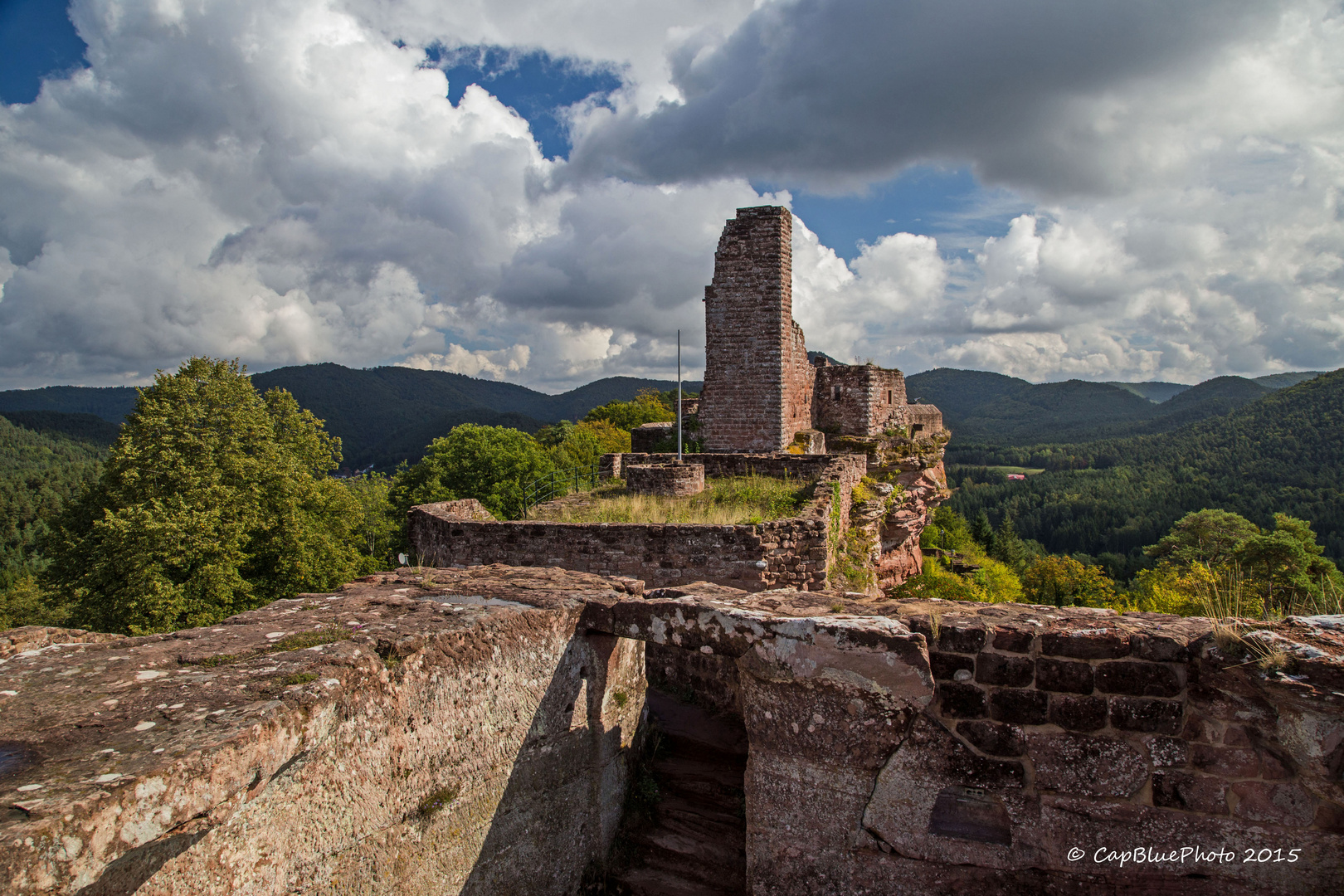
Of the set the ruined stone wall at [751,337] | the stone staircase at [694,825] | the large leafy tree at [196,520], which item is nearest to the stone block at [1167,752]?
the stone staircase at [694,825]

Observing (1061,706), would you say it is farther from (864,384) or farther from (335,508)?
(335,508)

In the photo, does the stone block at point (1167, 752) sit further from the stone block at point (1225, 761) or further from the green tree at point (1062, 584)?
the green tree at point (1062, 584)

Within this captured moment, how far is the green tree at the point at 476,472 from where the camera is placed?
32.0m

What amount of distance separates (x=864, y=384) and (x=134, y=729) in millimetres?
20622

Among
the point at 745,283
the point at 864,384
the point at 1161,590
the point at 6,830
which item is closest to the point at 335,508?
the point at 745,283

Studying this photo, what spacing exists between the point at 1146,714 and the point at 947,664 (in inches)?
34.0

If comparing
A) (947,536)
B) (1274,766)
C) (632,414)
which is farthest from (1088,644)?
(632,414)

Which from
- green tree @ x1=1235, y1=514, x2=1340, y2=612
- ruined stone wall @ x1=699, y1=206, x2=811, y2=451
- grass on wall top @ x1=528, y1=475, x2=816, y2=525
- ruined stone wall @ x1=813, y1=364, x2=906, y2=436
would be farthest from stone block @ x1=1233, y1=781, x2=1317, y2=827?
green tree @ x1=1235, y1=514, x2=1340, y2=612

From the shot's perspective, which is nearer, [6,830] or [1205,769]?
[6,830]

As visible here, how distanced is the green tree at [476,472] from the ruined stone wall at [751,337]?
1628 centimetres

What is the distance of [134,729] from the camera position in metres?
2.50

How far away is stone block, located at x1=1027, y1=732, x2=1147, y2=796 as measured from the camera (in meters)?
3.08

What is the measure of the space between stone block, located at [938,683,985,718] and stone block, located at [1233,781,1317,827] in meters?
1.08

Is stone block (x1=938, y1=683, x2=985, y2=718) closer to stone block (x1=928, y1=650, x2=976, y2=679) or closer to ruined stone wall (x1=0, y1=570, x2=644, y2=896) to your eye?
stone block (x1=928, y1=650, x2=976, y2=679)
